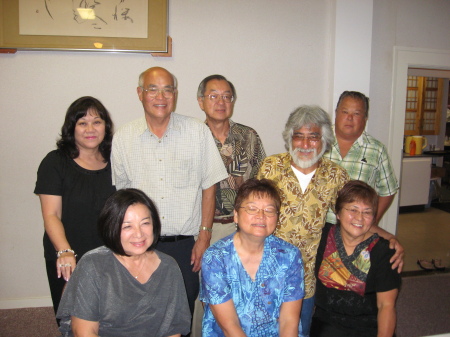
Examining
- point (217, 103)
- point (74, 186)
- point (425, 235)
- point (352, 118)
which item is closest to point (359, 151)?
point (352, 118)

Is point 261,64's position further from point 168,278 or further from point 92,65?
point 168,278

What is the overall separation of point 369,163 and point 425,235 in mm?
3268

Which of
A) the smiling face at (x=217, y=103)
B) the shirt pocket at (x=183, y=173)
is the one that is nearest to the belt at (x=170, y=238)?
the shirt pocket at (x=183, y=173)

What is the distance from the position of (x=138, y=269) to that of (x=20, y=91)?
77.2 inches

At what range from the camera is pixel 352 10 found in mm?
2867

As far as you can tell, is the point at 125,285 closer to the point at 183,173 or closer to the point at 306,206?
the point at 183,173

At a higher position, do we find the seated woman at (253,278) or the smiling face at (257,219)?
the smiling face at (257,219)

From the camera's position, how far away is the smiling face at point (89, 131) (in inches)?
71.9

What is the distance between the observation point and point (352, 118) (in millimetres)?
2168

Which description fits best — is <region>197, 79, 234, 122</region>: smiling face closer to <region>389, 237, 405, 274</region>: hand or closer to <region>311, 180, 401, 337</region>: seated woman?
<region>311, 180, 401, 337</region>: seated woman

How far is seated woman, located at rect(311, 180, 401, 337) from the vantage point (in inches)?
62.7

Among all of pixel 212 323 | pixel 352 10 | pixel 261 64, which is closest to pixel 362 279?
pixel 212 323

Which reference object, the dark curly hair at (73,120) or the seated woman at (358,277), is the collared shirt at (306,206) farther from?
the dark curly hair at (73,120)

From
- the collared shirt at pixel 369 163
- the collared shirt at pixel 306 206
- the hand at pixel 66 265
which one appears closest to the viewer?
the hand at pixel 66 265
